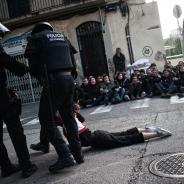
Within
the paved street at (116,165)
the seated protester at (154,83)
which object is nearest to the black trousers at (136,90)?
the seated protester at (154,83)

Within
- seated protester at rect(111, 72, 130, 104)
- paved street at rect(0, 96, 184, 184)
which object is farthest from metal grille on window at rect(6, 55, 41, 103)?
paved street at rect(0, 96, 184, 184)

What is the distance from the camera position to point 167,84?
14648 millimetres

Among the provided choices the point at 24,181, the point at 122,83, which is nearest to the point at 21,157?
the point at 24,181

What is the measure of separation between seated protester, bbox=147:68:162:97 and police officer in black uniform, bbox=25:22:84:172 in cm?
907

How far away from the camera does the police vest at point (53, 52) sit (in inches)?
214

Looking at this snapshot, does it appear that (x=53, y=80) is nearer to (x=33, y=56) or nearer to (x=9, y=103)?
(x=33, y=56)

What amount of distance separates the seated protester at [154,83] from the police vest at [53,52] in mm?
9135

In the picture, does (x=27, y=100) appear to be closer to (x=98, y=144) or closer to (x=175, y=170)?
(x=98, y=144)

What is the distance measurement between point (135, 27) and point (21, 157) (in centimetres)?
1487

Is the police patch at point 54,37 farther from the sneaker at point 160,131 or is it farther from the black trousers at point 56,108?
the sneaker at point 160,131

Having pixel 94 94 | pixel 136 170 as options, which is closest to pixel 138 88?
pixel 94 94

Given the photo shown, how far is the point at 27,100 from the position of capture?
68.6 ft

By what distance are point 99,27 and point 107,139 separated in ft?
47.0

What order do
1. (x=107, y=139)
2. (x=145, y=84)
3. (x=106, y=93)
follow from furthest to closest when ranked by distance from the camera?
(x=145, y=84) → (x=106, y=93) → (x=107, y=139)
